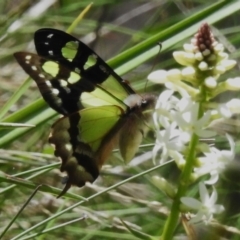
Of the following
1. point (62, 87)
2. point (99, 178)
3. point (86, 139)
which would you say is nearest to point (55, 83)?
point (62, 87)

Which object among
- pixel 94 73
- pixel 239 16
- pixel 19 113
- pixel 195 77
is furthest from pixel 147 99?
pixel 239 16

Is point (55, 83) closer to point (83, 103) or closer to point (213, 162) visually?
point (83, 103)

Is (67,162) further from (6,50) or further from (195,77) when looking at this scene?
(6,50)

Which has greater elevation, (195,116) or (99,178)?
(195,116)

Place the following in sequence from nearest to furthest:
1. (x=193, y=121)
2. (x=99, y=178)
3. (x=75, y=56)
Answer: (x=193, y=121) < (x=75, y=56) < (x=99, y=178)

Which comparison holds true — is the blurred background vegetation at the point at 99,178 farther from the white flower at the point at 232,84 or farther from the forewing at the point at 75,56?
the white flower at the point at 232,84

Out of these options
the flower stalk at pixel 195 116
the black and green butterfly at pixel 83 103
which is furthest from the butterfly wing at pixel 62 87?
the flower stalk at pixel 195 116

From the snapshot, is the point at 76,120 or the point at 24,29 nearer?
the point at 76,120
